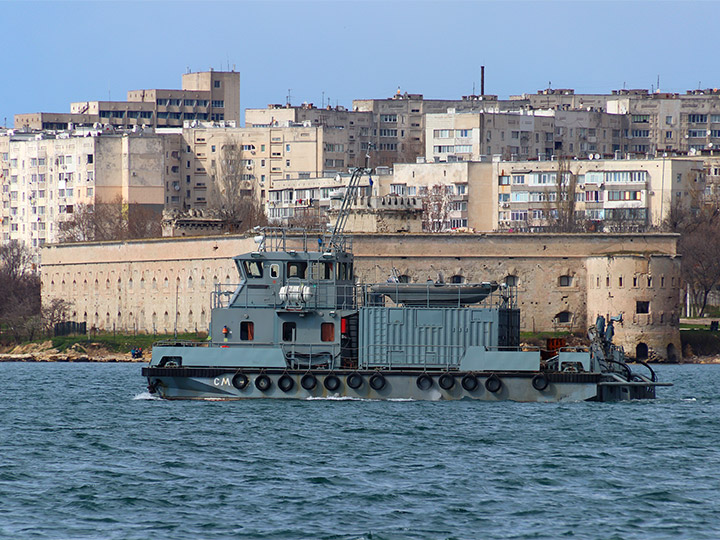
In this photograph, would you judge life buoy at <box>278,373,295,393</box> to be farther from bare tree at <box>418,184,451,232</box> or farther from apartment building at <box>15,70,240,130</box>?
apartment building at <box>15,70,240,130</box>

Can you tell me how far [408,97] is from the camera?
151750 millimetres

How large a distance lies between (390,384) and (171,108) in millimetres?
128764

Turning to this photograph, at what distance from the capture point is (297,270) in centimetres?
4184

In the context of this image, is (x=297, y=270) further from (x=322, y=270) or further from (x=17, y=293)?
(x=17, y=293)

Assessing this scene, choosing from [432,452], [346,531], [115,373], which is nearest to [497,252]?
[115,373]

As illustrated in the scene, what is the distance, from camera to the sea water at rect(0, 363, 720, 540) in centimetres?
2522

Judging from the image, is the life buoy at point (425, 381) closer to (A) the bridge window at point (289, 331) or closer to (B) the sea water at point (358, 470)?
(B) the sea water at point (358, 470)

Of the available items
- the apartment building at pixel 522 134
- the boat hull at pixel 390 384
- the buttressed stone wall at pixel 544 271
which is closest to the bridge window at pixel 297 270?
the boat hull at pixel 390 384

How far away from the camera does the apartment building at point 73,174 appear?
129 m

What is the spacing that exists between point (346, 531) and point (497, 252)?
52867 millimetres

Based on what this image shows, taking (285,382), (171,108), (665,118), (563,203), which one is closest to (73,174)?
(171,108)

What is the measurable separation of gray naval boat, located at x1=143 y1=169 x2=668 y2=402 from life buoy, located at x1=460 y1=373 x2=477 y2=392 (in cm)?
3

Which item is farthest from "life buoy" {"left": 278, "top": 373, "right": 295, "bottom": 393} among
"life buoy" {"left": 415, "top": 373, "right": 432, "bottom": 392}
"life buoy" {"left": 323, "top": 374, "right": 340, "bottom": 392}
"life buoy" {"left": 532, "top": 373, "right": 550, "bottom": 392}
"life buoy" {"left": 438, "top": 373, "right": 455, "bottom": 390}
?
"life buoy" {"left": 532, "top": 373, "right": 550, "bottom": 392}

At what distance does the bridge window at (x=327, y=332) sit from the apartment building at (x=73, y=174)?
8508cm
